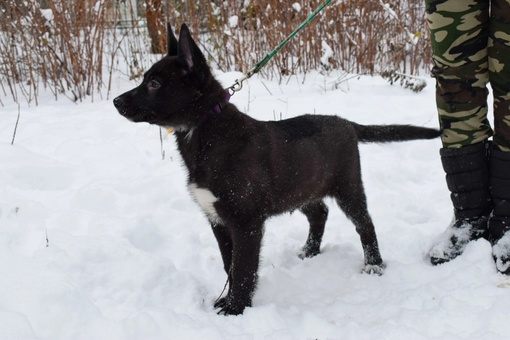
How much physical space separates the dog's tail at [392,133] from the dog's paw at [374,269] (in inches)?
25.6

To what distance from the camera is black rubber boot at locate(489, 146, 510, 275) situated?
93.5 inches

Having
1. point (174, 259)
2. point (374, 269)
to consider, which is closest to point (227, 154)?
point (174, 259)

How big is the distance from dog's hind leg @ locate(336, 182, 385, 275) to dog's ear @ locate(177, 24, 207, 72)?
3.23 ft

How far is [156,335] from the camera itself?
1.85 meters

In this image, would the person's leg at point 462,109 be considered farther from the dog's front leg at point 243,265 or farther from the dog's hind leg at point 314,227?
the dog's front leg at point 243,265

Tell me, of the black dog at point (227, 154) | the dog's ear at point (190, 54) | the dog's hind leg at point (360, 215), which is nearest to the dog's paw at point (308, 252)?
the dog's hind leg at point (360, 215)

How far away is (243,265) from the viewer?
228 centimetres

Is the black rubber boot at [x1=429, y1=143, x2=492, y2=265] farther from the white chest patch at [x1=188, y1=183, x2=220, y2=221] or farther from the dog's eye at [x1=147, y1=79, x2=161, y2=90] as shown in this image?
the dog's eye at [x1=147, y1=79, x2=161, y2=90]

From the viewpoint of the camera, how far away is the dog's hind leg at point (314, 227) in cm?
290

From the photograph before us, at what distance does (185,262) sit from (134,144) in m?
1.82

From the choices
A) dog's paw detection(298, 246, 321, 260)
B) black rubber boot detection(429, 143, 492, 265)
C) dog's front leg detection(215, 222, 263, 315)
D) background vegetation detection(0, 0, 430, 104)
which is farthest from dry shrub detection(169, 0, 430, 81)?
dog's front leg detection(215, 222, 263, 315)

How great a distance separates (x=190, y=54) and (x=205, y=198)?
629mm

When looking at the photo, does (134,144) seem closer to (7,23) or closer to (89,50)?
(89,50)

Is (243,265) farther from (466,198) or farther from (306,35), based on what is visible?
(306,35)
